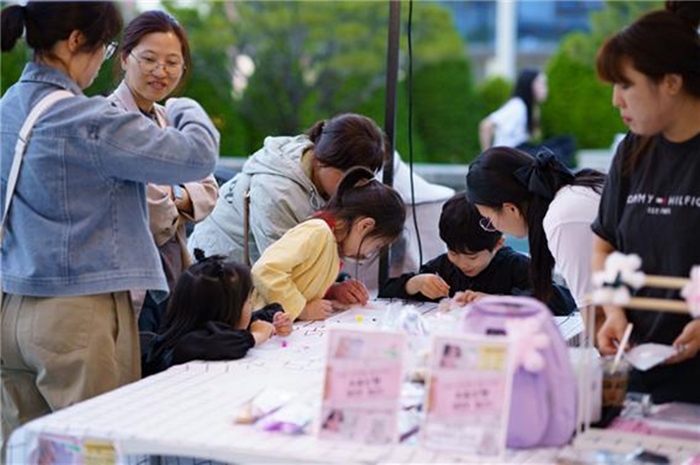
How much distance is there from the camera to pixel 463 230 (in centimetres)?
315

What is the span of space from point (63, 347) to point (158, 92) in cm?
86

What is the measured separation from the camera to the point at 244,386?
7.27ft

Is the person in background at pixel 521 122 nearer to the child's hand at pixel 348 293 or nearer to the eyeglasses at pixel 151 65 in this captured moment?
the child's hand at pixel 348 293

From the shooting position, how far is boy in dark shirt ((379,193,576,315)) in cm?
315

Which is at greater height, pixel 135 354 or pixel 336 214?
pixel 336 214

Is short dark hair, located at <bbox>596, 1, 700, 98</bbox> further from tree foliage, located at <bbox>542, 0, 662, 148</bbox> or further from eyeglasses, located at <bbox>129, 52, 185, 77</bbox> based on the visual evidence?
tree foliage, located at <bbox>542, 0, 662, 148</bbox>

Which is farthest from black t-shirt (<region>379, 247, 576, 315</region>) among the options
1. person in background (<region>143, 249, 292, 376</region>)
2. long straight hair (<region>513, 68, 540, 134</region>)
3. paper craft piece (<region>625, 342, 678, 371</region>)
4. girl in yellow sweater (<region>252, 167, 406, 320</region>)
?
long straight hair (<region>513, 68, 540, 134</region>)

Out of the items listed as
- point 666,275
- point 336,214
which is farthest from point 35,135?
point 666,275

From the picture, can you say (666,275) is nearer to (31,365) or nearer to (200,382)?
(200,382)

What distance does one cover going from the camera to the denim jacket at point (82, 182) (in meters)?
2.18

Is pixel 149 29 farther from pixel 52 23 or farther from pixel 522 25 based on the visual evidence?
pixel 522 25

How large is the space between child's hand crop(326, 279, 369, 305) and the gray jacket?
0.24 meters

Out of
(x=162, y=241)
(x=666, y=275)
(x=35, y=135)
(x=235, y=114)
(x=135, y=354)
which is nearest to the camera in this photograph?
(x=666, y=275)

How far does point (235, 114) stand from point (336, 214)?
330 inches
